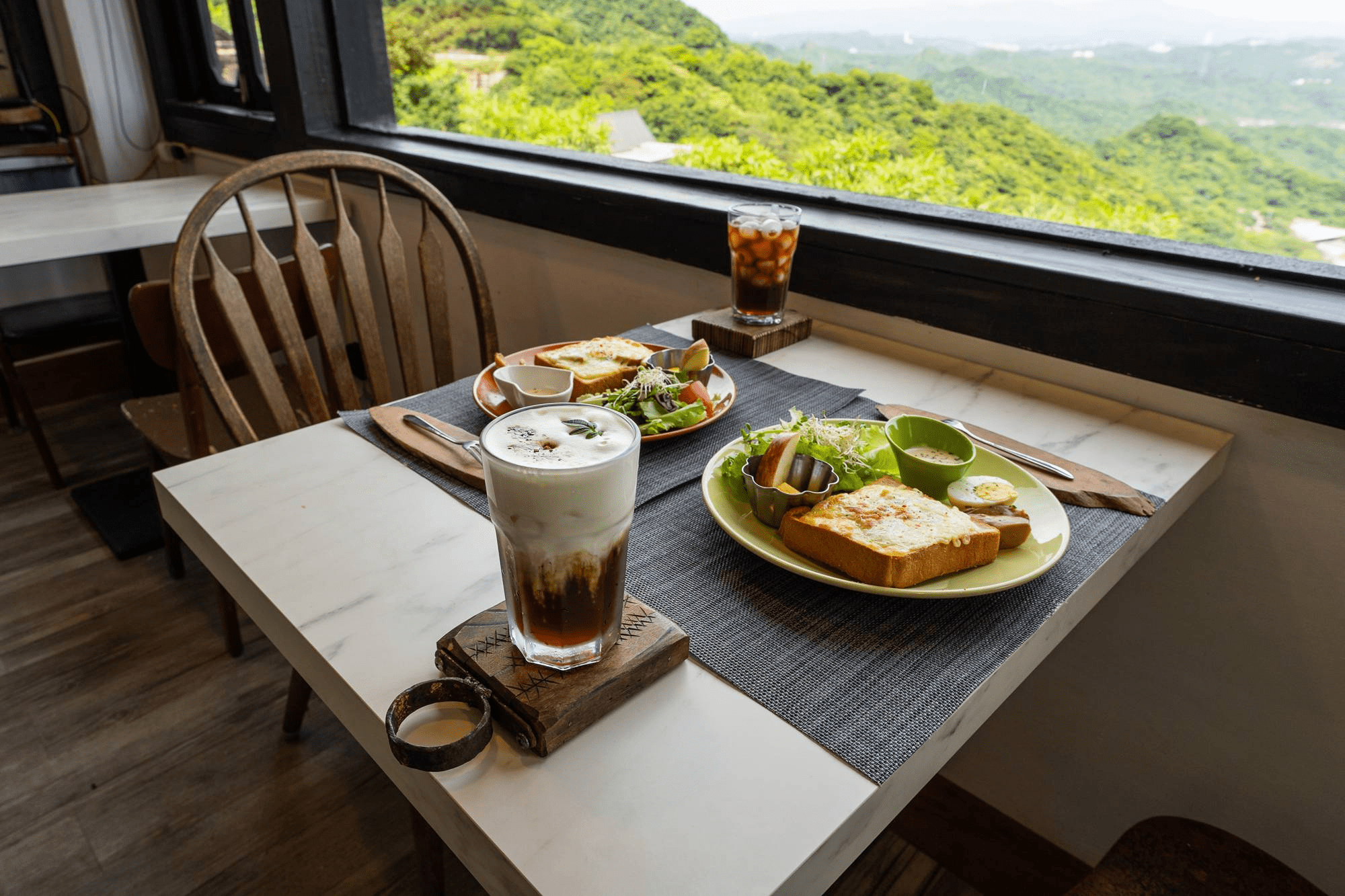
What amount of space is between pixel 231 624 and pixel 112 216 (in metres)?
1.23

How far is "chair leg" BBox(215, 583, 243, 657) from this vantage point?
Result: 5.71ft

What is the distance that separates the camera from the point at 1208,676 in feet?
3.80

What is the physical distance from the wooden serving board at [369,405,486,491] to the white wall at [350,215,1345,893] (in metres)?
0.72

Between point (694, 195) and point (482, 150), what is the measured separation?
2.58 ft

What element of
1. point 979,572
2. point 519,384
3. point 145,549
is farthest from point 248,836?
point 979,572

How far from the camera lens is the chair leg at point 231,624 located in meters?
1.74

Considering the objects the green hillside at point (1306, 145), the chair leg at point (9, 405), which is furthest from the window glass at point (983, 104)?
the chair leg at point (9, 405)

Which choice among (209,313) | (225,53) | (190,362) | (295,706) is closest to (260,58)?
(225,53)

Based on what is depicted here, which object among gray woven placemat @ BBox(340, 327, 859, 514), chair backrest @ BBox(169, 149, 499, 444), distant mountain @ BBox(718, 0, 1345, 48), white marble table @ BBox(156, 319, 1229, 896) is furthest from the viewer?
distant mountain @ BBox(718, 0, 1345, 48)

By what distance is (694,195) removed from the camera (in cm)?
161

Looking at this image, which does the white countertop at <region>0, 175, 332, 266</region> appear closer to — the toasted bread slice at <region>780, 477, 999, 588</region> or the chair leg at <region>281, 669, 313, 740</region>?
the chair leg at <region>281, 669, 313, 740</region>

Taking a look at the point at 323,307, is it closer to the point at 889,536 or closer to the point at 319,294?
the point at 319,294

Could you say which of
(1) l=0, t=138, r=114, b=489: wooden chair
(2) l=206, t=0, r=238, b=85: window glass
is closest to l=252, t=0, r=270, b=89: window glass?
(2) l=206, t=0, r=238, b=85: window glass

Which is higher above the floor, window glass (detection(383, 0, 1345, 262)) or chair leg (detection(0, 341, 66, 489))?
window glass (detection(383, 0, 1345, 262))
